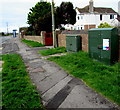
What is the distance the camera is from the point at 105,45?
7.11 meters

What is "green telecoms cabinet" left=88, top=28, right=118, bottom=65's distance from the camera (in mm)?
6918

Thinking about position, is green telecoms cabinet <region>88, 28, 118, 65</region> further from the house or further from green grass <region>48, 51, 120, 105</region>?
the house

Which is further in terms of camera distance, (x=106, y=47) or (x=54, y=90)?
(x=106, y=47)

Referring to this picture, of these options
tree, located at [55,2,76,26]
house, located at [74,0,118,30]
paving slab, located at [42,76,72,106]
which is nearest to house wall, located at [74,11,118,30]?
house, located at [74,0,118,30]

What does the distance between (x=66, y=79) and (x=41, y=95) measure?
159 cm

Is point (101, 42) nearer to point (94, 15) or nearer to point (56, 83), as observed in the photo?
point (56, 83)

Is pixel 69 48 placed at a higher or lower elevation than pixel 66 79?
higher

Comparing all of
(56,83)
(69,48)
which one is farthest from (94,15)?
(56,83)

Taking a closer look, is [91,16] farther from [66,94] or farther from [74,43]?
[66,94]

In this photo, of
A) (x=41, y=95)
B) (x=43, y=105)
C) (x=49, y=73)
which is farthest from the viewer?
(x=49, y=73)

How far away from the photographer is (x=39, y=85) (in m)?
5.26

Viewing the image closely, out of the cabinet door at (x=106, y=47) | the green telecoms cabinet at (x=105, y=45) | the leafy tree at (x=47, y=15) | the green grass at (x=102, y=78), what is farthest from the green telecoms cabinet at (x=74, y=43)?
the leafy tree at (x=47, y=15)

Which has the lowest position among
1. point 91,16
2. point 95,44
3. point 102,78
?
point 102,78

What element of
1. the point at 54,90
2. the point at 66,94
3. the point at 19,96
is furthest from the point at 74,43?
the point at 19,96
